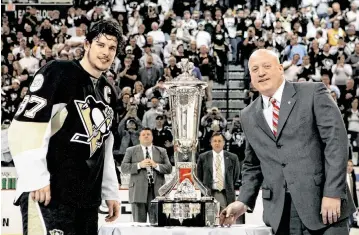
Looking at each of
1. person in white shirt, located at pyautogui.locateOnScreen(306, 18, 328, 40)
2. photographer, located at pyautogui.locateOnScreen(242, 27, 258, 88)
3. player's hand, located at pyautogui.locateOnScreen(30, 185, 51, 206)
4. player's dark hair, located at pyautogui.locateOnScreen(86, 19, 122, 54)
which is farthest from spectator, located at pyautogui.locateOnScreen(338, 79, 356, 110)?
player's hand, located at pyautogui.locateOnScreen(30, 185, 51, 206)

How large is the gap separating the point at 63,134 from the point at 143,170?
6701 mm

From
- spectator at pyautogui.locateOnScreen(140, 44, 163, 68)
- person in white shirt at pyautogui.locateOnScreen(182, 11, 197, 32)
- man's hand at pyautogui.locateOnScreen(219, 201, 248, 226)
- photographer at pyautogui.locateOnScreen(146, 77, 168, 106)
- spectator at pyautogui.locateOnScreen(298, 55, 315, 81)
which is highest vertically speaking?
person in white shirt at pyautogui.locateOnScreen(182, 11, 197, 32)

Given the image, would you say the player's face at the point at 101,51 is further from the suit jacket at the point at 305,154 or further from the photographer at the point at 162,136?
the photographer at the point at 162,136

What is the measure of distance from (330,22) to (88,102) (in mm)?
14696

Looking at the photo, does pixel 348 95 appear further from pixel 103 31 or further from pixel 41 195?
pixel 41 195

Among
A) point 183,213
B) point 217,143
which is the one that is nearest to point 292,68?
point 217,143

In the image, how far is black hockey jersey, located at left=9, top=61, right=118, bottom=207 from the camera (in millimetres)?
3352

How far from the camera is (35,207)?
11.2 feet

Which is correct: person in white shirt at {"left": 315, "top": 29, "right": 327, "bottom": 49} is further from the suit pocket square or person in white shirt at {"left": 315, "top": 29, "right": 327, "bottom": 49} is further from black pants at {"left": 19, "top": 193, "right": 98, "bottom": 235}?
black pants at {"left": 19, "top": 193, "right": 98, "bottom": 235}

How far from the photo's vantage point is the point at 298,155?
3.87 meters

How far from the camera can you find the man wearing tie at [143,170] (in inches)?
399

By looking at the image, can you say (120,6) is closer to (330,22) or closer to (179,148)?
(330,22)

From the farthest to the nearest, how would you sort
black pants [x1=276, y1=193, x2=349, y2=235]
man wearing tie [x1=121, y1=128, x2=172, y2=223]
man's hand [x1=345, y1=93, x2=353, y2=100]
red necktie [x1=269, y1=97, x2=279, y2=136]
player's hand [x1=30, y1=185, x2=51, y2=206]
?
man's hand [x1=345, y1=93, x2=353, y2=100]
man wearing tie [x1=121, y1=128, x2=172, y2=223]
red necktie [x1=269, y1=97, x2=279, y2=136]
black pants [x1=276, y1=193, x2=349, y2=235]
player's hand [x1=30, y1=185, x2=51, y2=206]

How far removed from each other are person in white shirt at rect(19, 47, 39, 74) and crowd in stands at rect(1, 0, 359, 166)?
0.02 m
